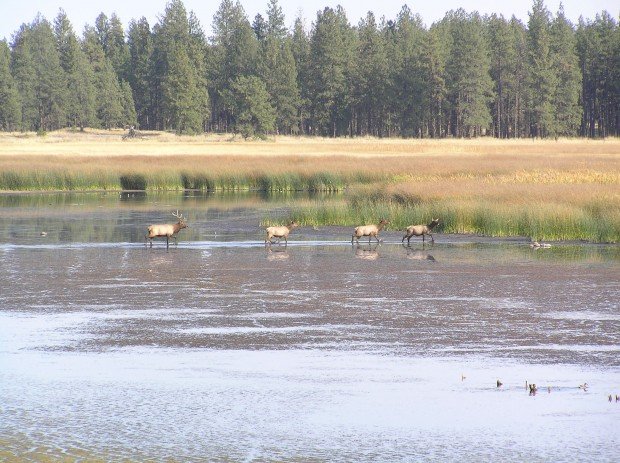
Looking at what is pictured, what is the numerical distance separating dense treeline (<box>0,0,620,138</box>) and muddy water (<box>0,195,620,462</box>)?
97845 mm

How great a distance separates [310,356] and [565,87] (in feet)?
407

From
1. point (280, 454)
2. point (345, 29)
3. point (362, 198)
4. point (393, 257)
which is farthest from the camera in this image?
point (345, 29)

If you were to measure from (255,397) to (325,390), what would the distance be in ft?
2.58

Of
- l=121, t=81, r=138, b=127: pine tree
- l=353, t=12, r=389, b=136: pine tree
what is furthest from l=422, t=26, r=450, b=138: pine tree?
l=121, t=81, r=138, b=127: pine tree

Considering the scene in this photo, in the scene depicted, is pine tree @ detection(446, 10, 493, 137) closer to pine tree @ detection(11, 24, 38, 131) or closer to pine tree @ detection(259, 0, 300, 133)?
pine tree @ detection(259, 0, 300, 133)

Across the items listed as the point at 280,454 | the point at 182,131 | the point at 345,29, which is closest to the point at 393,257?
the point at 280,454

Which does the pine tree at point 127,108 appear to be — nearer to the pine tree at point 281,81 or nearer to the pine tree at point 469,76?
the pine tree at point 281,81

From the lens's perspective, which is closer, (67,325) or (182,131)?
(67,325)

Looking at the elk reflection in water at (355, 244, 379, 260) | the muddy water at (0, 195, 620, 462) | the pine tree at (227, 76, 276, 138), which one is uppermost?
the pine tree at (227, 76, 276, 138)

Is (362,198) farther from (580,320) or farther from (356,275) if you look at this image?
(580,320)

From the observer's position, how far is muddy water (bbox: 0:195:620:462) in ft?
31.5

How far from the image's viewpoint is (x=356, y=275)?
69.3ft

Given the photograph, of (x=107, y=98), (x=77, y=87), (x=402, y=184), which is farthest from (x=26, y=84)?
(x=402, y=184)

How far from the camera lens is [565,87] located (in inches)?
5187
